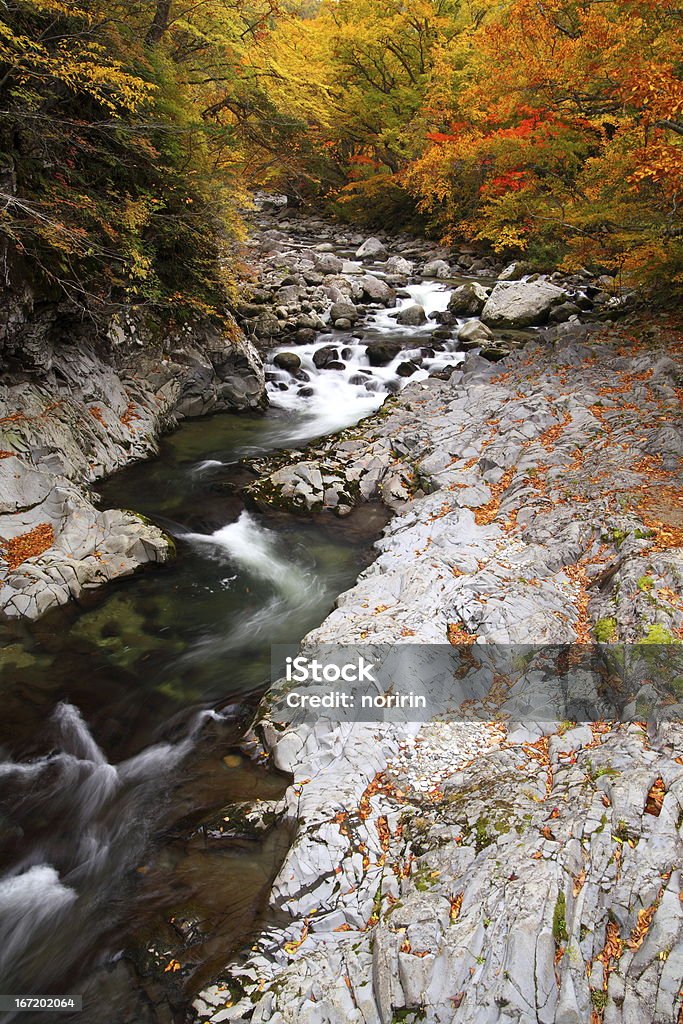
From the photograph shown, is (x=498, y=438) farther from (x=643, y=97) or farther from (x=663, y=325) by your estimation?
(x=663, y=325)

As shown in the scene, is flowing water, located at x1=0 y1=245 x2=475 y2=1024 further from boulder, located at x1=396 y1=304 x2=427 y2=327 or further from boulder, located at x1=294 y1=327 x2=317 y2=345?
boulder, located at x1=396 y1=304 x2=427 y2=327

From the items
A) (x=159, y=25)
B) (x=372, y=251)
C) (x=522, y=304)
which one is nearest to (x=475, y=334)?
(x=522, y=304)

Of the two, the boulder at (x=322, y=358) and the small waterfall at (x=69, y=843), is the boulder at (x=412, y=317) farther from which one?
the small waterfall at (x=69, y=843)

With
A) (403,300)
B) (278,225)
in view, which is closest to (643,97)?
(403,300)

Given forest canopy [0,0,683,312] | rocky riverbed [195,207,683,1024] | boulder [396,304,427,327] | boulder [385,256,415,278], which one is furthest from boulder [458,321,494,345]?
rocky riverbed [195,207,683,1024]

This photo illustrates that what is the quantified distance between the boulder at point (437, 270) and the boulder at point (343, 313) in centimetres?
685

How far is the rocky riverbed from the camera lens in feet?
9.70

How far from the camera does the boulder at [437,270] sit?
2283 centimetres

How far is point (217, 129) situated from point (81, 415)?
623cm

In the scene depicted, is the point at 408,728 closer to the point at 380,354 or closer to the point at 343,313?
the point at 380,354

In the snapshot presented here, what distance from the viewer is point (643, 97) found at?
7184mm

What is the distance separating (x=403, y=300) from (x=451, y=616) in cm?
1610

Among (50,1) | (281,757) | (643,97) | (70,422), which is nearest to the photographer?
(281,757)

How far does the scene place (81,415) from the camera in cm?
978
